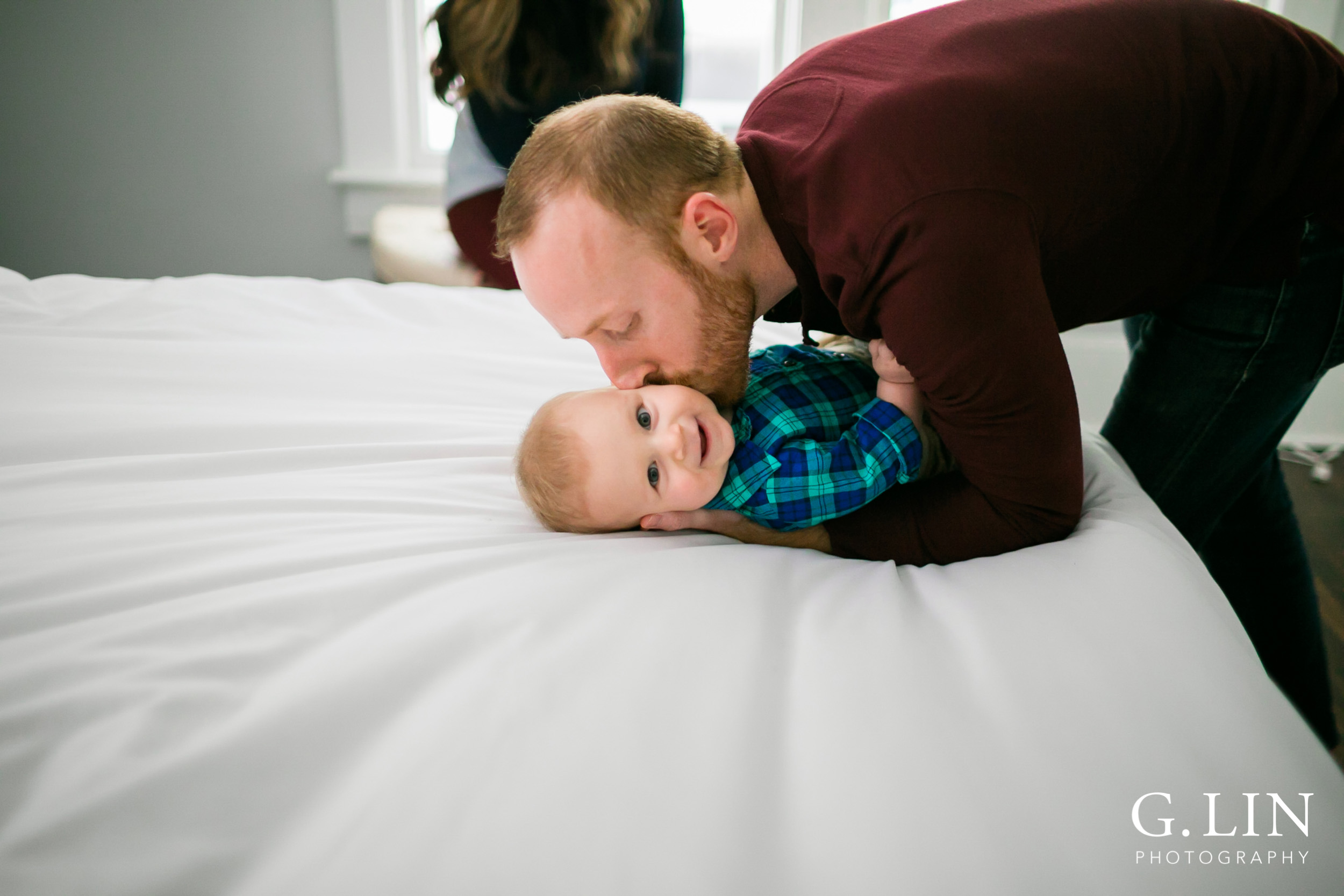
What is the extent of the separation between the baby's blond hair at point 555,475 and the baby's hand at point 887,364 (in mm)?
380

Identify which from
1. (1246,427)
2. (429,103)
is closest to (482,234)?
(429,103)

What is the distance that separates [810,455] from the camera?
1.05 metres

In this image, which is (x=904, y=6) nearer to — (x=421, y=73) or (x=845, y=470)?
(x=421, y=73)

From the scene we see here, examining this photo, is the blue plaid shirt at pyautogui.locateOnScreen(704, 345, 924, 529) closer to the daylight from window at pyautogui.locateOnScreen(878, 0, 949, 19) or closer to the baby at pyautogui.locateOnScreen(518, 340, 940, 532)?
the baby at pyautogui.locateOnScreen(518, 340, 940, 532)

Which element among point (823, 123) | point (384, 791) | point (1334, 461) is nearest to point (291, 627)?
point (384, 791)

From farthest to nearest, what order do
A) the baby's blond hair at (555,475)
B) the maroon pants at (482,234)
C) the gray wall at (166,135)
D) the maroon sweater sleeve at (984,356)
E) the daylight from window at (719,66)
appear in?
the daylight from window at (719,66) → the gray wall at (166,135) → the maroon pants at (482,234) → the baby's blond hair at (555,475) → the maroon sweater sleeve at (984,356)

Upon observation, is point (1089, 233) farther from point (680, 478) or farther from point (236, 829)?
point (236, 829)

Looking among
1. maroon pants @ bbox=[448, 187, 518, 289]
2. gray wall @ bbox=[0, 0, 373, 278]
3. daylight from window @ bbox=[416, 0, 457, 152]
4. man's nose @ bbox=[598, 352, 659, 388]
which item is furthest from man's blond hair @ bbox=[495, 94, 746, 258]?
gray wall @ bbox=[0, 0, 373, 278]

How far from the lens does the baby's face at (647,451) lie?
3.31 feet

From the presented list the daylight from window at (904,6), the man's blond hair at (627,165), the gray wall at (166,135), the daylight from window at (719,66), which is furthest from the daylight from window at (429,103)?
the man's blond hair at (627,165)

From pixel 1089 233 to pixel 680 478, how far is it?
0.56m

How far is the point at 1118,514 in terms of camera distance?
0.96 metres

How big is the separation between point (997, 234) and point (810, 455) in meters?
0.34

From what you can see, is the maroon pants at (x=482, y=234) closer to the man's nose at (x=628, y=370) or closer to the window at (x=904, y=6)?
the man's nose at (x=628, y=370)
